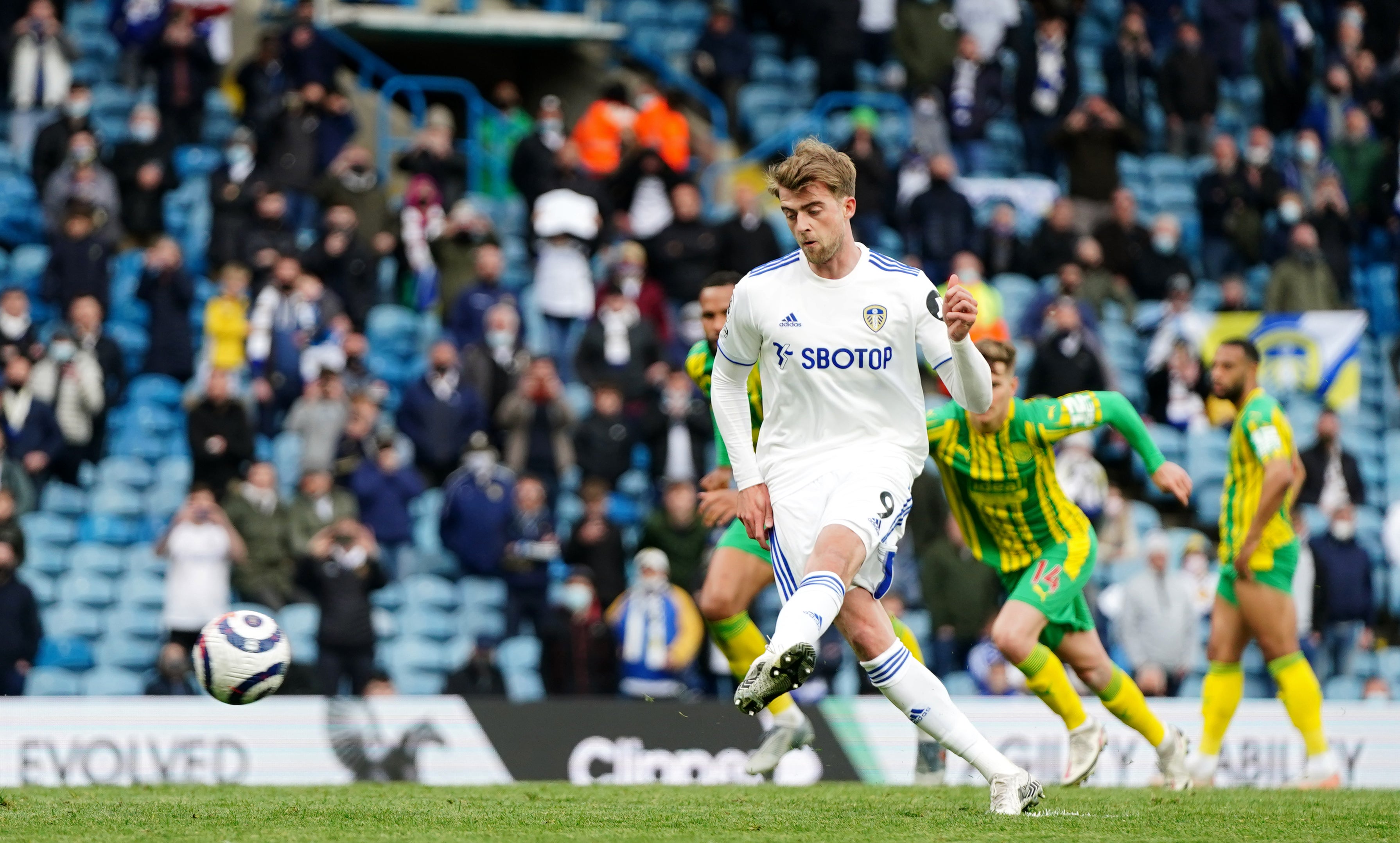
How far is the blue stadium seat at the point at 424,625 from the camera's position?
15.4 meters

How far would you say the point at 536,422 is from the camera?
16.2m

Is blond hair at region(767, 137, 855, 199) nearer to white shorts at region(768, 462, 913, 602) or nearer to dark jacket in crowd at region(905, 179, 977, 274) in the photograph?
white shorts at region(768, 462, 913, 602)

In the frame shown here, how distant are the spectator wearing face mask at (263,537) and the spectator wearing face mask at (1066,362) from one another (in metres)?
6.50

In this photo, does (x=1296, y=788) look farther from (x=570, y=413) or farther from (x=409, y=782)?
(x=570, y=413)

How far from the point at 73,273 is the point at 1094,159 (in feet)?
34.0

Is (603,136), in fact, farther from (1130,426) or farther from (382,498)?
(1130,426)

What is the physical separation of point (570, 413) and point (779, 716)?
688 centimetres

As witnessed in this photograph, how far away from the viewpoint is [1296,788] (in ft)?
33.9

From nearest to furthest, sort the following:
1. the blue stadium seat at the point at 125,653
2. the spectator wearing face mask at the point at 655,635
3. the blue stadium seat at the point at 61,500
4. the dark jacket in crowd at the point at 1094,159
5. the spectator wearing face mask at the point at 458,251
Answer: the spectator wearing face mask at the point at 655,635, the blue stadium seat at the point at 125,653, the blue stadium seat at the point at 61,500, the spectator wearing face mask at the point at 458,251, the dark jacket in crowd at the point at 1094,159

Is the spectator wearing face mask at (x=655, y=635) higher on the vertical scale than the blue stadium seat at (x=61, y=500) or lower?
lower

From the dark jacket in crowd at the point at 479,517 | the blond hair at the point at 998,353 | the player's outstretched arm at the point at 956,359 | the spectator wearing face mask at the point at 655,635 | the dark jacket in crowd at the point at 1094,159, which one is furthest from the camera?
the dark jacket in crowd at the point at 1094,159

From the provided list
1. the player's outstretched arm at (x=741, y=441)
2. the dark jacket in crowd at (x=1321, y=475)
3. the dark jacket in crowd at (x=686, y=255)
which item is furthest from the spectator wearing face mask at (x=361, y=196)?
the player's outstretched arm at (x=741, y=441)

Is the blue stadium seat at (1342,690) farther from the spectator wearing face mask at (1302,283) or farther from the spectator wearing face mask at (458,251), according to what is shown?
the spectator wearing face mask at (458,251)

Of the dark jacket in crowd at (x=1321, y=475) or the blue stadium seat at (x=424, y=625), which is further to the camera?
the dark jacket in crowd at (x=1321, y=475)
